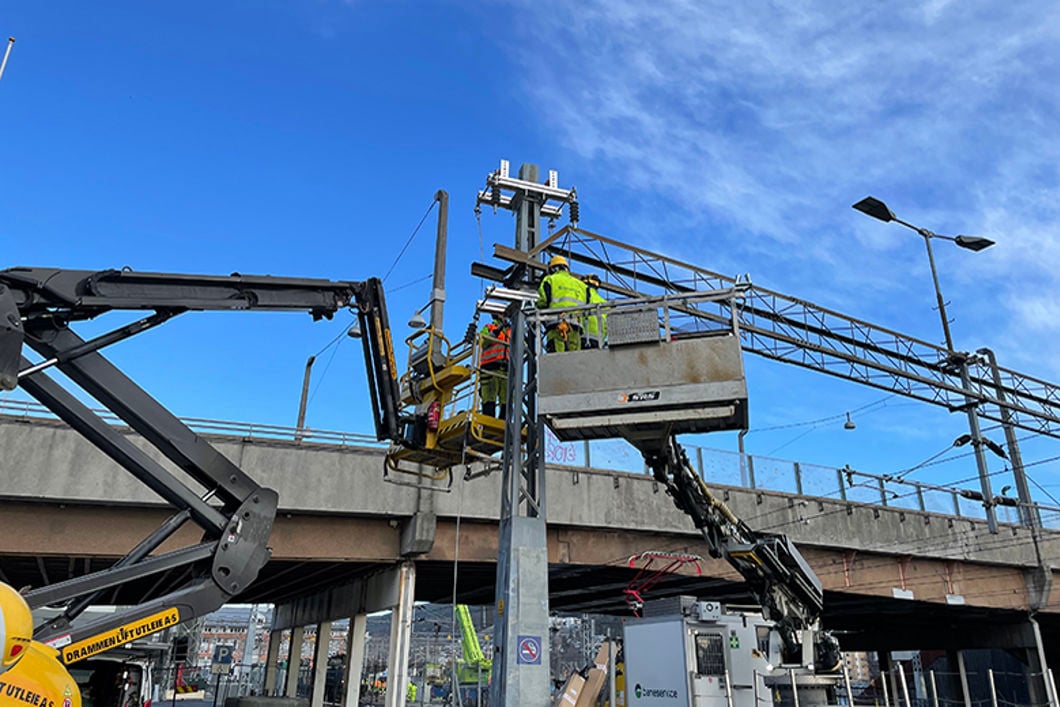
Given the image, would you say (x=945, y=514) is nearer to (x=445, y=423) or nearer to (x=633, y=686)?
(x=633, y=686)

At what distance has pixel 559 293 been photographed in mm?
11688

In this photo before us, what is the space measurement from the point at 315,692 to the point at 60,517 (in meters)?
10.6

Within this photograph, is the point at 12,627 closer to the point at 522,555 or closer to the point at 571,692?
the point at 522,555

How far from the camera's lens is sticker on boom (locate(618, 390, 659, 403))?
33.5 feet

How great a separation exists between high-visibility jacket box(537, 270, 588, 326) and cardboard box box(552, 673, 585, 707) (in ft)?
23.1

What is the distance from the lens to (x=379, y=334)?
35.2 feet

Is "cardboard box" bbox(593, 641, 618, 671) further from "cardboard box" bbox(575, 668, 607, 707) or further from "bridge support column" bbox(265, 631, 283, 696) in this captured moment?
"bridge support column" bbox(265, 631, 283, 696)

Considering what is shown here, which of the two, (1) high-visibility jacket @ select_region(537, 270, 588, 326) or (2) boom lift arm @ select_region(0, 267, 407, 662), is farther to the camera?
(1) high-visibility jacket @ select_region(537, 270, 588, 326)

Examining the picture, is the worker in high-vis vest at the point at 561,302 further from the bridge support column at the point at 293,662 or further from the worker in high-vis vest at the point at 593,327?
the bridge support column at the point at 293,662

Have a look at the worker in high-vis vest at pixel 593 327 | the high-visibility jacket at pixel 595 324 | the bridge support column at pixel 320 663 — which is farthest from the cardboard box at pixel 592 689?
the bridge support column at pixel 320 663

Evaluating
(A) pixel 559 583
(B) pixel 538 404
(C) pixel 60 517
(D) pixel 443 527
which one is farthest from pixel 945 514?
(C) pixel 60 517

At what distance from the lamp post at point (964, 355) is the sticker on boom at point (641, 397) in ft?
50.1

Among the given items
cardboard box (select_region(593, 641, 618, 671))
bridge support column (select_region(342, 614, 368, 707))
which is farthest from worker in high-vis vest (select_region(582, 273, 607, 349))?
bridge support column (select_region(342, 614, 368, 707))

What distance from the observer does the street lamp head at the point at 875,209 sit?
73.7ft
